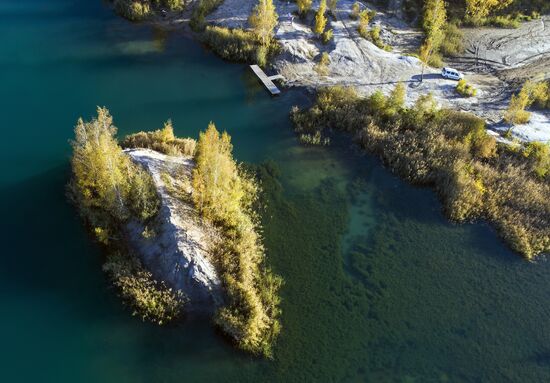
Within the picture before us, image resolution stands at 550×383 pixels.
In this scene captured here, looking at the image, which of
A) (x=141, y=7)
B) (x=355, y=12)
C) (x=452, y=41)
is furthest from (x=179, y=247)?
(x=452, y=41)

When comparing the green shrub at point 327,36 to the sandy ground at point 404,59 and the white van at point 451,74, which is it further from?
the white van at point 451,74

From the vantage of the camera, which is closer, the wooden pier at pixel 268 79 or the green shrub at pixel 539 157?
the green shrub at pixel 539 157

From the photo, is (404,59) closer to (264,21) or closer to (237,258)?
(264,21)

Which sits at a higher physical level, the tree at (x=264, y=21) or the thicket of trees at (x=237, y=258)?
the tree at (x=264, y=21)

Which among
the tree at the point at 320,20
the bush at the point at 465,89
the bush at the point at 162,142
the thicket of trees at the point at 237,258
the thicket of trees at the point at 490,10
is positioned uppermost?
the thicket of trees at the point at 490,10

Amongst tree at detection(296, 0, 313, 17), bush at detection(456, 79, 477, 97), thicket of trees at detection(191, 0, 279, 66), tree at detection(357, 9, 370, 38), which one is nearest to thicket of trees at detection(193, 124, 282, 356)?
thicket of trees at detection(191, 0, 279, 66)

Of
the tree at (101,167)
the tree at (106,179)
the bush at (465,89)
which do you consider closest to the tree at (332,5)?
the bush at (465,89)
